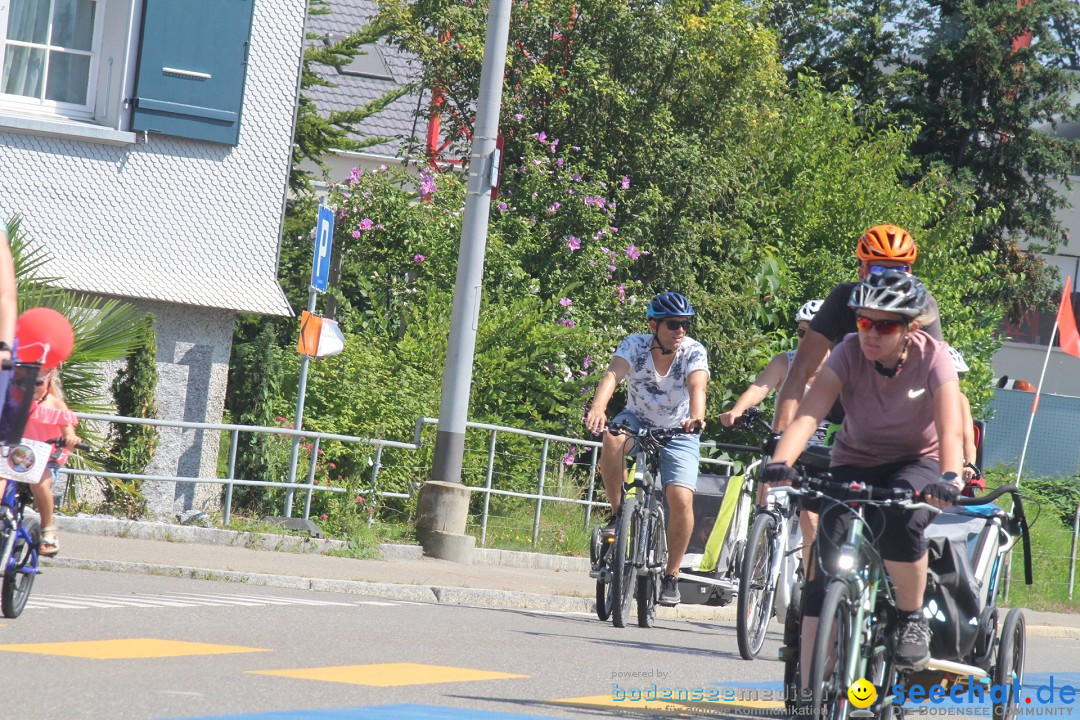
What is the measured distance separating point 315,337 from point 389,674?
23.6ft

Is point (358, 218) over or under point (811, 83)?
under

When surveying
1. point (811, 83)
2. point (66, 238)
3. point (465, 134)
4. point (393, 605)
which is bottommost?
point (393, 605)

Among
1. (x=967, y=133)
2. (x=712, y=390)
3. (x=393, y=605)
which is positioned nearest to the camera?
(x=393, y=605)

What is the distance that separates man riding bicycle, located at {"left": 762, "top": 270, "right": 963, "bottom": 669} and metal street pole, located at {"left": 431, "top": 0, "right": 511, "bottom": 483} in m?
8.22

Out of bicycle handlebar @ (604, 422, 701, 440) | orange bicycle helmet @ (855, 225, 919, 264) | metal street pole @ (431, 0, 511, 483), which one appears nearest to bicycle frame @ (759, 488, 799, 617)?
bicycle handlebar @ (604, 422, 701, 440)

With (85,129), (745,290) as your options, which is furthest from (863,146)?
(85,129)

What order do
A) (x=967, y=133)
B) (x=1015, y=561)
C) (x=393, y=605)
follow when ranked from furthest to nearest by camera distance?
(x=967, y=133) < (x=1015, y=561) < (x=393, y=605)

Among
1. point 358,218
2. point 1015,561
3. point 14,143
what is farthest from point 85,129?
point 1015,561

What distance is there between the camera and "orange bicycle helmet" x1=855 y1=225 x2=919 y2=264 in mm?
7113

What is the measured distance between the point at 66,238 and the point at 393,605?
7288 millimetres

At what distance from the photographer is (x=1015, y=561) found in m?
19.3

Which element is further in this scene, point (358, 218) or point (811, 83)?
point (811, 83)

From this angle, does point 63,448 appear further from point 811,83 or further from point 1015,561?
point 811,83

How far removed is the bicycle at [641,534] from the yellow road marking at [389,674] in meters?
2.39
